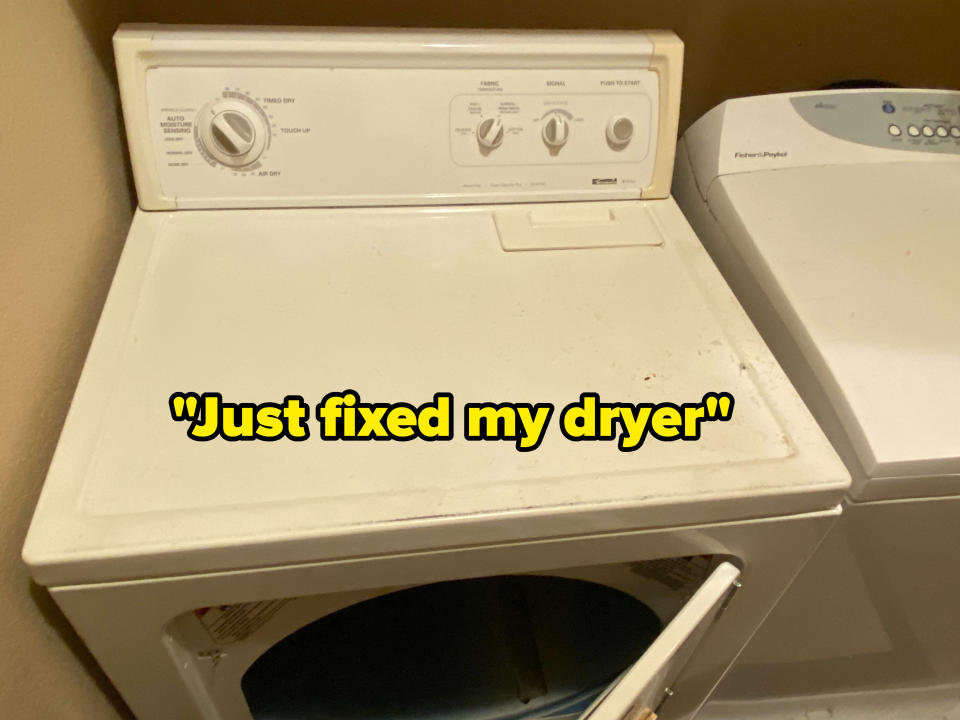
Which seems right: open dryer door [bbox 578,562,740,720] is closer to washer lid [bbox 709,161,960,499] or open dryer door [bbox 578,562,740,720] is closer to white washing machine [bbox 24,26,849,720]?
white washing machine [bbox 24,26,849,720]

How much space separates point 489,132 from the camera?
702mm

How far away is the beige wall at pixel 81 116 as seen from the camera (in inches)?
20.1

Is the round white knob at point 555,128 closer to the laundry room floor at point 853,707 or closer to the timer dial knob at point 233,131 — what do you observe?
the timer dial knob at point 233,131

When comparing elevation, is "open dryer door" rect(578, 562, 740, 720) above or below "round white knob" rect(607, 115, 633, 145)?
below

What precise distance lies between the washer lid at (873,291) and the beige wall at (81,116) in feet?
0.87

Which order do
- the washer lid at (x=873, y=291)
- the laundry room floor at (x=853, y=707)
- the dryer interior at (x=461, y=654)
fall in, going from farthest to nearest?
the laundry room floor at (x=853, y=707) → the dryer interior at (x=461, y=654) → the washer lid at (x=873, y=291)

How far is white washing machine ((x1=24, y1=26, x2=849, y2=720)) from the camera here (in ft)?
1.49

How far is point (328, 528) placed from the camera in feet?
1.43

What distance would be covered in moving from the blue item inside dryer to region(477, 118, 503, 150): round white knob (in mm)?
475

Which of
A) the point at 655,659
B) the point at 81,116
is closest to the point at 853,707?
the point at 655,659

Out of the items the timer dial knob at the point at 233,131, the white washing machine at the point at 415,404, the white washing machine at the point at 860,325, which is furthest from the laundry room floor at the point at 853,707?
the timer dial knob at the point at 233,131

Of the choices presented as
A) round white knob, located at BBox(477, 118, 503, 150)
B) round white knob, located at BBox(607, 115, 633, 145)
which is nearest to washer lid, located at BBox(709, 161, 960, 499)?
round white knob, located at BBox(607, 115, 633, 145)

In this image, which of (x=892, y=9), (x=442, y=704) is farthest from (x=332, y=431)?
(x=892, y=9)

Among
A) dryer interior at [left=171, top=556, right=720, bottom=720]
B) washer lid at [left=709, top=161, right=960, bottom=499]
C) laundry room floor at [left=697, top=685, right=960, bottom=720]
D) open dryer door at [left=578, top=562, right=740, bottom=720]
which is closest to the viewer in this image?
open dryer door at [left=578, top=562, right=740, bottom=720]
